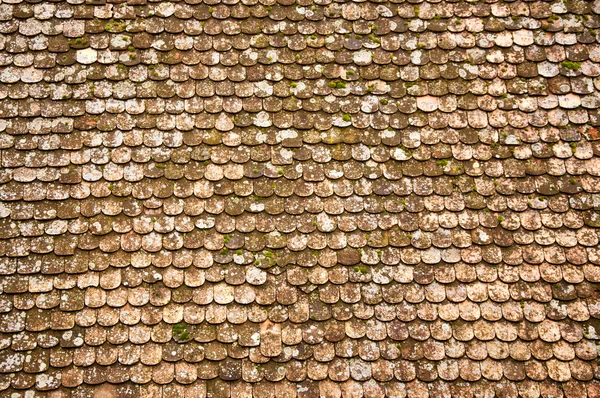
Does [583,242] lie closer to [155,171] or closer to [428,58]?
[428,58]

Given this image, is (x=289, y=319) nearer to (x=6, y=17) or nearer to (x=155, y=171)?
(x=155, y=171)

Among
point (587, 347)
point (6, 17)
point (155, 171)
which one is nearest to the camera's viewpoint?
point (587, 347)

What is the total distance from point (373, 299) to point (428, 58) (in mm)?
2235

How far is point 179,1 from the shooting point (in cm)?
529

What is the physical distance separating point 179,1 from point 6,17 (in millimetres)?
1532

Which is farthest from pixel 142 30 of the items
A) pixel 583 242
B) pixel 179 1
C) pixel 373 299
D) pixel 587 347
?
pixel 587 347

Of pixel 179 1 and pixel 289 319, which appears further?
pixel 179 1

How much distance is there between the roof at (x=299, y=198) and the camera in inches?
172

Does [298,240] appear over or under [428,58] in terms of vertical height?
under

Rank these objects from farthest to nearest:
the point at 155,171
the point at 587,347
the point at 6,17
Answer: the point at 6,17 < the point at 155,171 < the point at 587,347

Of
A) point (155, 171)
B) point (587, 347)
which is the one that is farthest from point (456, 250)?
point (155, 171)

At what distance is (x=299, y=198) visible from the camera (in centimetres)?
479

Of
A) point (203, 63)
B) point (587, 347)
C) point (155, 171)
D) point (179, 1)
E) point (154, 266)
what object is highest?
point (179, 1)

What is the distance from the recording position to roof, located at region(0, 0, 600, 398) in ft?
14.3
